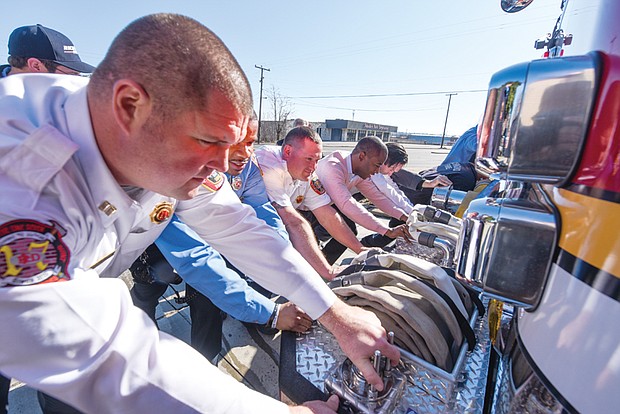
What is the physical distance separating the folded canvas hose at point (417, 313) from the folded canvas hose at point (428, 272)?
4 centimetres

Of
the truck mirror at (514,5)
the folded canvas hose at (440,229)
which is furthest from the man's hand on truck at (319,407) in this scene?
the truck mirror at (514,5)

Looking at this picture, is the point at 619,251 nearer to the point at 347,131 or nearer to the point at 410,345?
the point at 410,345

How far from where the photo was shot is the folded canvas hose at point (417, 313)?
0.92 m

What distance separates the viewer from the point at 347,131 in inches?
1805

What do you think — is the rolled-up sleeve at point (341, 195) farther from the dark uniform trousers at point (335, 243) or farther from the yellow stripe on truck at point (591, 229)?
the yellow stripe on truck at point (591, 229)

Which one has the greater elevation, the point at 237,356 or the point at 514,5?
the point at 514,5

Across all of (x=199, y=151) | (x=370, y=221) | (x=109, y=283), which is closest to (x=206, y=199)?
(x=199, y=151)

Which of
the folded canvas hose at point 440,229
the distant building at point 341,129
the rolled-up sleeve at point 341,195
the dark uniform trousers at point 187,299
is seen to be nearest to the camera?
the folded canvas hose at point 440,229

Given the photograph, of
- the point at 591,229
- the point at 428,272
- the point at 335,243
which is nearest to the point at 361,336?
the point at 428,272

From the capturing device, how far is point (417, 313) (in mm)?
953

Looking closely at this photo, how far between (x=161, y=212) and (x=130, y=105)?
20.0 inches

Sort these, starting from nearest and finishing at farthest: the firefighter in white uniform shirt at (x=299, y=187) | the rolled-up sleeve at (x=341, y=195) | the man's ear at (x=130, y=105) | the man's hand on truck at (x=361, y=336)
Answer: the man's ear at (x=130, y=105) → the man's hand on truck at (x=361, y=336) → the firefighter in white uniform shirt at (x=299, y=187) → the rolled-up sleeve at (x=341, y=195)

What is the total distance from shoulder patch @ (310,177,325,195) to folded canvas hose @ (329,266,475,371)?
6.05ft

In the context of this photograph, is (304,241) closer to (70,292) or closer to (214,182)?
(214,182)
